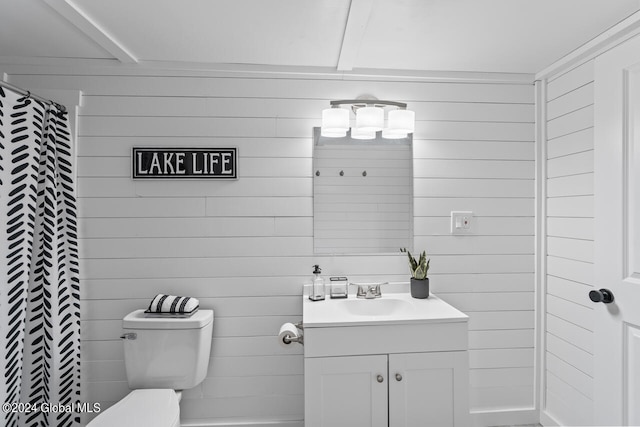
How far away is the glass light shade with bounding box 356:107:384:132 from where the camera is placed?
2098mm

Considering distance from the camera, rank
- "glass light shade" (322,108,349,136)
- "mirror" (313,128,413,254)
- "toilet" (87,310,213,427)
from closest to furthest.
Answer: "toilet" (87,310,213,427)
"glass light shade" (322,108,349,136)
"mirror" (313,128,413,254)

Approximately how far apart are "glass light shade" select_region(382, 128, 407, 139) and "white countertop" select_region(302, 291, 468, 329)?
903 mm

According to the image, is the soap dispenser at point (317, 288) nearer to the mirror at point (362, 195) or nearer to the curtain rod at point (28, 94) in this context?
the mirror at point (362, 195)

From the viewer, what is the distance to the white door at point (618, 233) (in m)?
1.63

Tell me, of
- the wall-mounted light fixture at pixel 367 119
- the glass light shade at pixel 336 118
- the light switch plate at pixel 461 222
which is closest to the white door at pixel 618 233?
the light switch plate at pixel 461 222

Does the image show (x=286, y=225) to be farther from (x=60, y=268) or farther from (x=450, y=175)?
(x=60, y=268)

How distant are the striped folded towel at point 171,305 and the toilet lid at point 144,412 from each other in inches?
15.0

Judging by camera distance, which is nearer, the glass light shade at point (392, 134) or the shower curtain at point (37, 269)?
the shower curtain at point (37, 269)

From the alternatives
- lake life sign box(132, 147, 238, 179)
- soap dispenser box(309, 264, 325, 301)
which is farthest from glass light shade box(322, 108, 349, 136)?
soap dispenser box(309, 264, 325, 301)

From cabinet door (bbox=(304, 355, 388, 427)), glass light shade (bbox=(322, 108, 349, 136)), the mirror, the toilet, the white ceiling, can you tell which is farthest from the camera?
the mirror

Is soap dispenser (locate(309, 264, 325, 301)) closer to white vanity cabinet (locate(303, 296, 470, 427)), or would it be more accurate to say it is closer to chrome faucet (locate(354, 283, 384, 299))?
chrome faucet (locate(354, 283, 384, 299))

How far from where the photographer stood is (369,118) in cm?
210

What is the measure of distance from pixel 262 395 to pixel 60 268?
126 centimetres

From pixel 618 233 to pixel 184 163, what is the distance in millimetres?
2148
